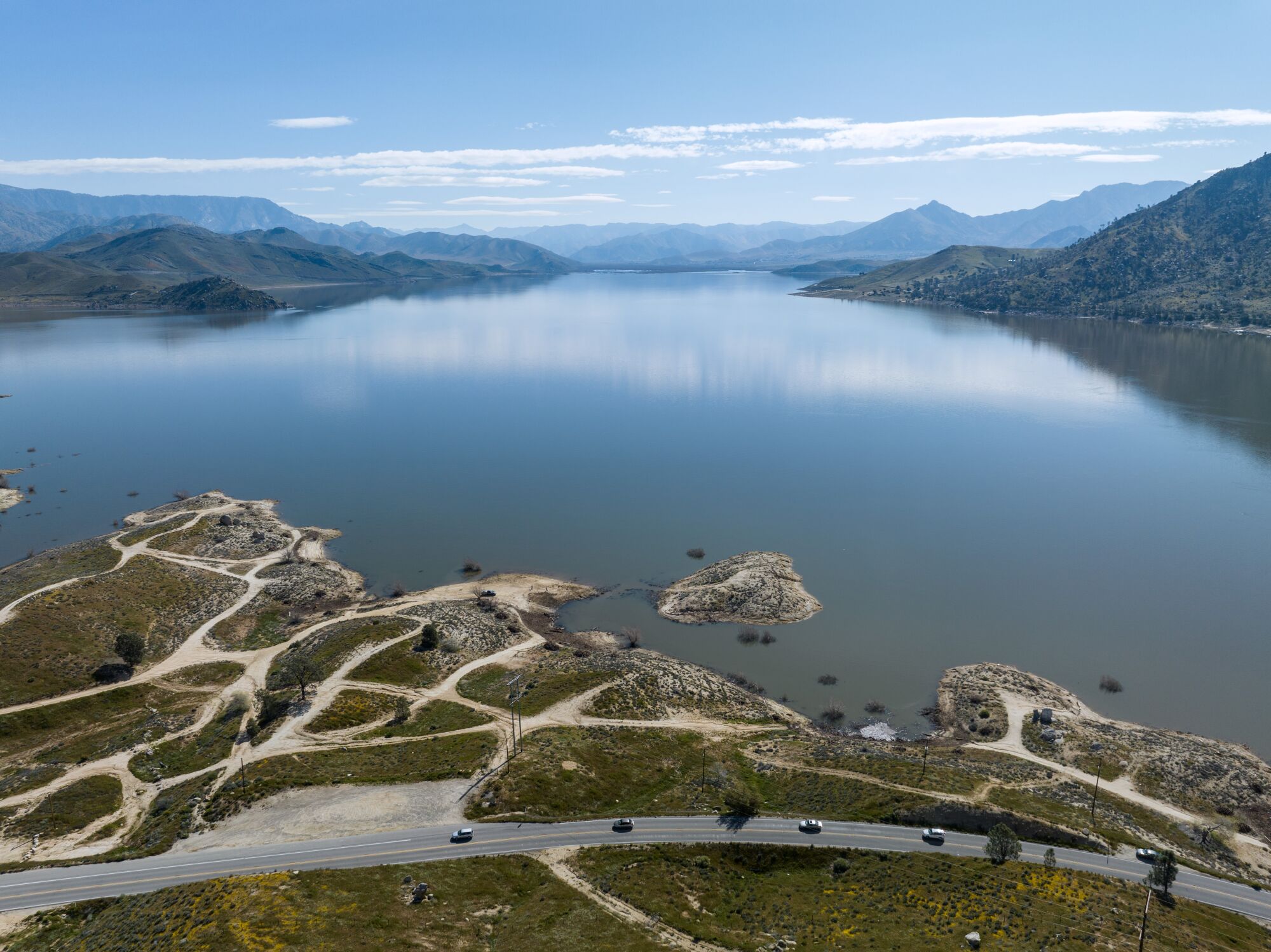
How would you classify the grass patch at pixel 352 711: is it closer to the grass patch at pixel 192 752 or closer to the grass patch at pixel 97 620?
the grass patch at pixel 192 752

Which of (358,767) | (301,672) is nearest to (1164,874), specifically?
(358,767)

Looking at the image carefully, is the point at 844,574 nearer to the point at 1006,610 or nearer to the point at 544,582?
the point at 1006,610

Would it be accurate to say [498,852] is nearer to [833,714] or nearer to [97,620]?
[833,714]

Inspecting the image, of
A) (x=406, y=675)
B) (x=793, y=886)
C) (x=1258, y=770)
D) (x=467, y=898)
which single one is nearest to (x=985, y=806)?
(x=793, y=886)

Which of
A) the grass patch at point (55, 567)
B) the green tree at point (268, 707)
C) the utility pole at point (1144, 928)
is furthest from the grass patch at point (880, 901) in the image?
the grass patch at point (55, 567)

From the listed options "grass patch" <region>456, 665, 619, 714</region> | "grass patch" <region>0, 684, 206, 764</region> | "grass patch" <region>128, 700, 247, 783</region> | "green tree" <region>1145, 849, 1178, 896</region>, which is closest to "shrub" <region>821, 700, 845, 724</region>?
"grass patch" <region>456, 665, 619, 714</region>

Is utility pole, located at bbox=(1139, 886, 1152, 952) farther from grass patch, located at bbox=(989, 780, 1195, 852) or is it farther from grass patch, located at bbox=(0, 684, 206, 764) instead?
grass patch, located at bbox=(0, 684, 206, 764)
